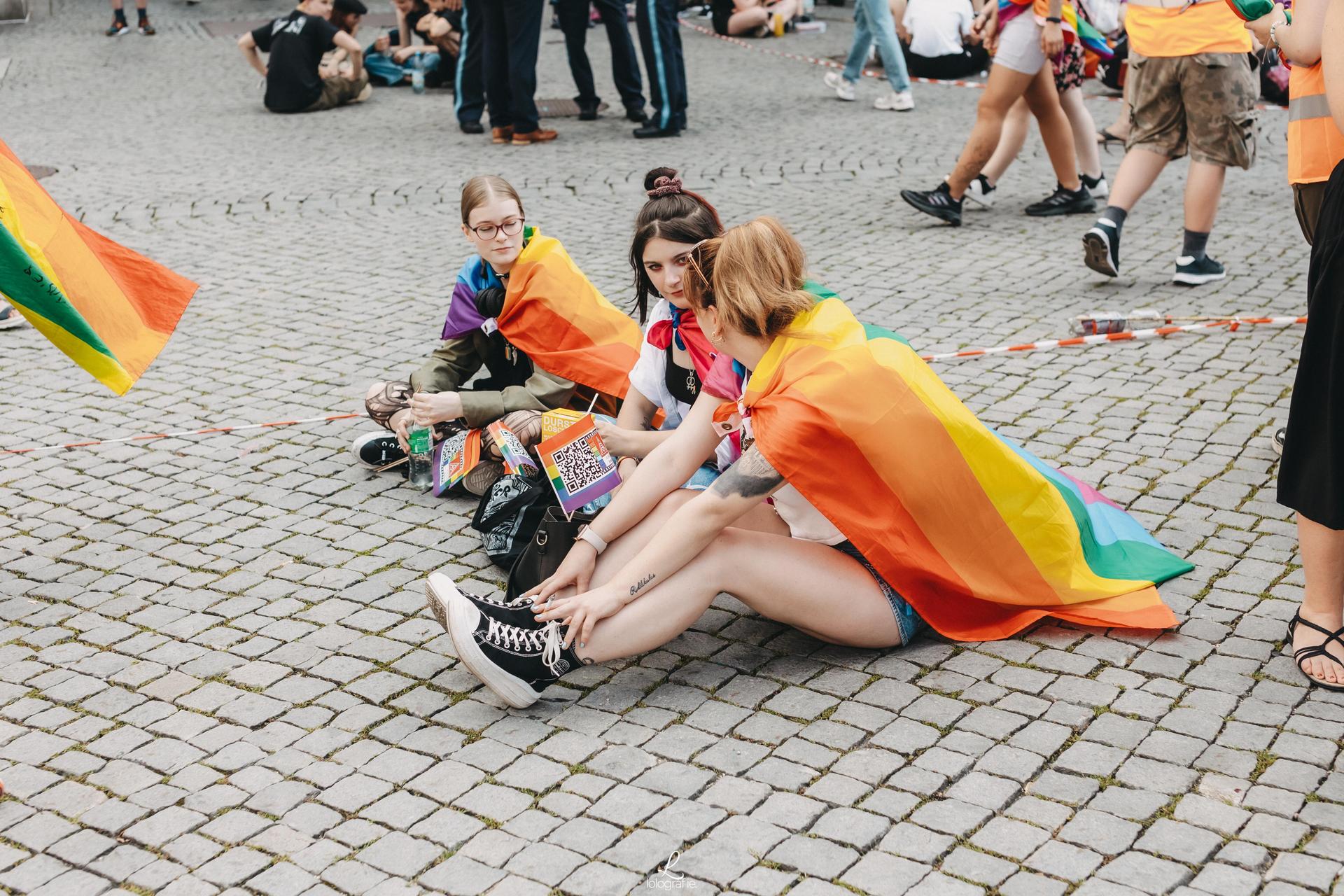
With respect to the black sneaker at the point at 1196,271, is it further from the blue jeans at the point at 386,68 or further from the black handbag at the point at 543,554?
the blue jeans at the point at 386,68

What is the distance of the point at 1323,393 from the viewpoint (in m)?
3.26

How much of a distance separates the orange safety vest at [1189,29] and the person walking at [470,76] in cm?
570

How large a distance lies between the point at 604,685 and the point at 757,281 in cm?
107

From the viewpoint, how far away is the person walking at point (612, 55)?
440 inches

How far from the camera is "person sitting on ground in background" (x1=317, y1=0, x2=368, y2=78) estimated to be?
12.4 meters

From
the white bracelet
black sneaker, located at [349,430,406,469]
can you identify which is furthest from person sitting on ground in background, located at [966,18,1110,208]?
the white bracelet

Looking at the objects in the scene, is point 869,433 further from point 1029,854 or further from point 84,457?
point 84,457

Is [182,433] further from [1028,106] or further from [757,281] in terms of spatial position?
[1028,106]

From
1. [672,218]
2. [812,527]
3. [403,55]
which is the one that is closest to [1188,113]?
[672,218]

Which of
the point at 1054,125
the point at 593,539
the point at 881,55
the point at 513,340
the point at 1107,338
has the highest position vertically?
the point at 881,55

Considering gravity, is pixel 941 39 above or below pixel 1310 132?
below

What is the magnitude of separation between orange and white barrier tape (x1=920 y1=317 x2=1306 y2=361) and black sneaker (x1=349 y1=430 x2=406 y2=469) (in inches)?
87.2

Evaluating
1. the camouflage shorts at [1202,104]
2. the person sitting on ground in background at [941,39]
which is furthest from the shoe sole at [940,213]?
the person sitting on ground in background at [941,39]

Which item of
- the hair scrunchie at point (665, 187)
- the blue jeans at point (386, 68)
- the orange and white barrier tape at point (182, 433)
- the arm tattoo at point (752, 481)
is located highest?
the hair scrunchie at point (665, 187)
